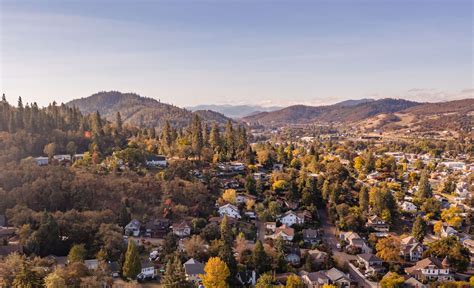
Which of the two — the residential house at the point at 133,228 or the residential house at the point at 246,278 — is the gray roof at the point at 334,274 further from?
the residential house at the point at 133,228

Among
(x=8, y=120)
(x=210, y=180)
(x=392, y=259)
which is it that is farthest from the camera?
(x=8, y=120)

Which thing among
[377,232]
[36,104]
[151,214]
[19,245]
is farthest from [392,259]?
[36,104]

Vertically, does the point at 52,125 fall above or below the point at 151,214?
above

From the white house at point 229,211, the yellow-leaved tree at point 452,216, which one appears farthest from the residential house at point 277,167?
the yellow-leaved tree at point 452,216

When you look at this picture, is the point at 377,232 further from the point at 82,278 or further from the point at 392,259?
the point at 82,278

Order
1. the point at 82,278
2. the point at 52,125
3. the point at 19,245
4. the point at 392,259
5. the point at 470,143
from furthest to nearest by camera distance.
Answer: the point at 470,143 < the point at 52,125 < the point at 392,259 < the point at 19,245 < the point at 82,278

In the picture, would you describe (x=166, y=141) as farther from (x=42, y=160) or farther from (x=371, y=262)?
(x=371, y=262)

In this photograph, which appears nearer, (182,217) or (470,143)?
(182,217)
